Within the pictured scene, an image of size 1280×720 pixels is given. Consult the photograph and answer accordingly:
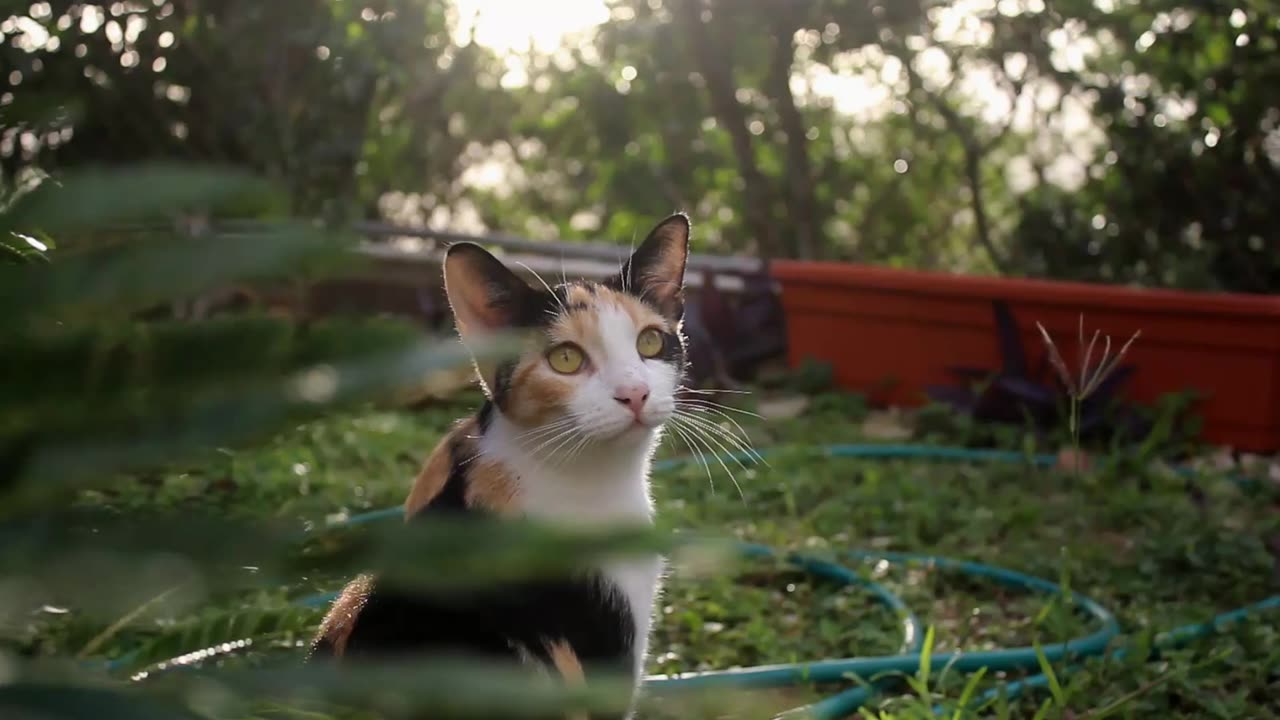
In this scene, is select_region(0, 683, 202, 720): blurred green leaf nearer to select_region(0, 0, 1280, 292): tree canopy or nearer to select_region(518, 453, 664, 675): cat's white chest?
select_region(518, 453, 664, 675): cat's white chest

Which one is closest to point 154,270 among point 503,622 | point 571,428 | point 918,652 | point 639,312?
point 503,622

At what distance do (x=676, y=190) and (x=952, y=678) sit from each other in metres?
4.03

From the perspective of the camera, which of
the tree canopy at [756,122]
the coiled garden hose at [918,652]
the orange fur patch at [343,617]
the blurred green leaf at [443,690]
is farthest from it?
the tree canopy at [756,122]

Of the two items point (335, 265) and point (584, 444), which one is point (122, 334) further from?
point (584, 444)

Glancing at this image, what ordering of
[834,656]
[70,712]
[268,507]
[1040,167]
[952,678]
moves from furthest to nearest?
[1040,167]
[268,507]
[834,656]
[952,678]
[70,712]

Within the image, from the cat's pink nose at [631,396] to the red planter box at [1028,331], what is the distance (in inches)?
103

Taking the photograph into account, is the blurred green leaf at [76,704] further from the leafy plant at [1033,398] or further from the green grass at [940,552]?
the leafy plant at [1033,398]

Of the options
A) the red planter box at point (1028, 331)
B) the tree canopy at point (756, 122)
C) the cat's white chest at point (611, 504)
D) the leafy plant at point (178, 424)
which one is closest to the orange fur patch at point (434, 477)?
the cat's white chest at point (611, 504)

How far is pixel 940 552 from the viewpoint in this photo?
291 cm

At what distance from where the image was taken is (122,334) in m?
0.34

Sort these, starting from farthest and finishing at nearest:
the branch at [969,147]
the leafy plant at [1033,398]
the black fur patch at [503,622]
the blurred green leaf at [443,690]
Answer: the branch at [969,147] → the leafy plant at [1033,398] → the black fur patch at [503,622] → the blurred green leaf at [443,690]

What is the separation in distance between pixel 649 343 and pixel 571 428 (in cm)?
21

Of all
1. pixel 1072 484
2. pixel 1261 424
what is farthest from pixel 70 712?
pixel 1261 424

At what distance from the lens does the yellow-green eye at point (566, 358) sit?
1.72 meters
